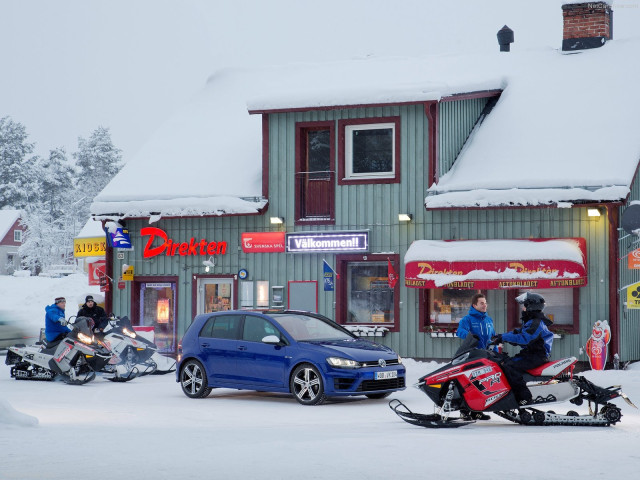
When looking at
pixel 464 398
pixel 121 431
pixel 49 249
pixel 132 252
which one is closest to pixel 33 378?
pixel 132 252

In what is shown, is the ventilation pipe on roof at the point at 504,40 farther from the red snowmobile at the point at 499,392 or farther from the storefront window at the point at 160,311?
the red snowmobile at the point at 499,392

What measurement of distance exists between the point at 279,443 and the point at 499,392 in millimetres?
3266

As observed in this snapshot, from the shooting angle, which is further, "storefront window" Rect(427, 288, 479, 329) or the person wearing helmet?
"storefront window" Rect(427, 288, 479, 329)

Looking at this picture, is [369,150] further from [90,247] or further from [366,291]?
[90,247]

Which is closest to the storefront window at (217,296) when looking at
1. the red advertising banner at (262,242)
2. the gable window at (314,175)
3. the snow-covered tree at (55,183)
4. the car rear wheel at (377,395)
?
the red advertising banner at (262,242)

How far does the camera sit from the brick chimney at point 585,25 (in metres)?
29.4

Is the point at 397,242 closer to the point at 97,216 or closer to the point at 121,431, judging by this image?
the point at 97,216

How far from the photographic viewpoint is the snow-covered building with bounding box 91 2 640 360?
23.6 metres

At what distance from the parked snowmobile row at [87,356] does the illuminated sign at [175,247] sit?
4394 mm

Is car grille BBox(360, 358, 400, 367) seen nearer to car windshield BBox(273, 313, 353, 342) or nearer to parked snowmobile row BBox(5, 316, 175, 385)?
car windshield BBox(273, 313, 353, 342)

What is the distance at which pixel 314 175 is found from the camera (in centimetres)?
2680

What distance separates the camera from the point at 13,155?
112 m

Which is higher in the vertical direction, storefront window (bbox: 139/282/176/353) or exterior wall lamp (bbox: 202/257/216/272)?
exterior wall lamp (bbox: 202/257/216/272)

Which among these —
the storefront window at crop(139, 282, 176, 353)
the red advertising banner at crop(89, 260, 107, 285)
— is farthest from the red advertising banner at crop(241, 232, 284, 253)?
the red advertising banner at crop(89, 260, 107, 285)
